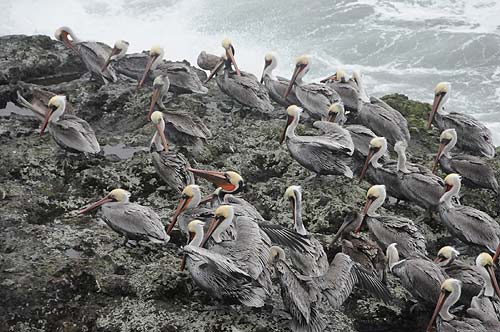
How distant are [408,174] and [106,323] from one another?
12.6ft

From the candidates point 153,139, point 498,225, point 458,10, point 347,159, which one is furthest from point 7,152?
point 458,10

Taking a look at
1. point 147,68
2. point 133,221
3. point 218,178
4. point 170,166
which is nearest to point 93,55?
point 147,68

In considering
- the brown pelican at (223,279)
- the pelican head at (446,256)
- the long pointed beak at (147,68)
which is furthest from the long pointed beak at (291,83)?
the brown pelican at (223,279)

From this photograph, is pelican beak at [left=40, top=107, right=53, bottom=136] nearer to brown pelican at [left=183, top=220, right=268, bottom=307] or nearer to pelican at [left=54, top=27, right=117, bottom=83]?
pelican at [left=54, top=27, right=117, bottom=83]

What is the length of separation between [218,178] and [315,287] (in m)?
2.00

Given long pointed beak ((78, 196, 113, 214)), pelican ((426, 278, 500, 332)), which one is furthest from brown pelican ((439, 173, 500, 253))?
long pointed beak ((78, 196, 113, 214))

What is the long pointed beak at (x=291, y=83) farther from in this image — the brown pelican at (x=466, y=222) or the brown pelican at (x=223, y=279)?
the brown pelican at (x=223, y=279)

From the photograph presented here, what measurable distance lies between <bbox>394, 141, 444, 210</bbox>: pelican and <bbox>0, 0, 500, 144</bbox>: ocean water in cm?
779

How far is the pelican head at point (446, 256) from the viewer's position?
245 inches

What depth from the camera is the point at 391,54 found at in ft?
57.7

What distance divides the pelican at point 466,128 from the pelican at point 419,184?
4.40ft

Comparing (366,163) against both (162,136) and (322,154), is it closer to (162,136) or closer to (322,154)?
(322,154)

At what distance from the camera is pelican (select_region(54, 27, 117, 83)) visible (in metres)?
9.55

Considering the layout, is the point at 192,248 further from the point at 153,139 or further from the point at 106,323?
the point at 153,139
